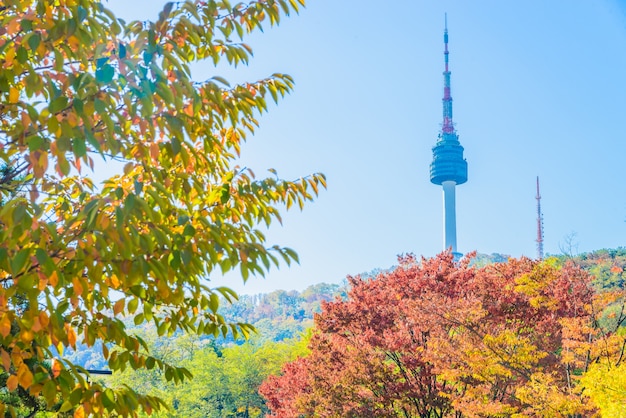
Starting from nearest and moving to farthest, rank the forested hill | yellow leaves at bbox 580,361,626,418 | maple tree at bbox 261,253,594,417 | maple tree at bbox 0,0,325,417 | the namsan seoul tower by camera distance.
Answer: maple tree at bbox 0,0,325,417
yellow leaves at bbox 580,361,626,418
maple tree at bbox 261,253,594,417
the namsan seoul tower
the forested hill

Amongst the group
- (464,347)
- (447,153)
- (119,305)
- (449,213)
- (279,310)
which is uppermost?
(447,153)

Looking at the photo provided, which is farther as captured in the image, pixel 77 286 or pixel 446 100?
pixel 446 100

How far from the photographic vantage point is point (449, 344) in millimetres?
14031

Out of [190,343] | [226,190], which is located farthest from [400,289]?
→ [190,343]

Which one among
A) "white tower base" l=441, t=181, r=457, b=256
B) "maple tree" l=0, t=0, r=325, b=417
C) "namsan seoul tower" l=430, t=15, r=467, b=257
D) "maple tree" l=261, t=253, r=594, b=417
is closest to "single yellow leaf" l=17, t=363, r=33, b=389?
"maple tree" l=0, t=0, r=325, b=417

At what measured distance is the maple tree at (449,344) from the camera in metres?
13.2

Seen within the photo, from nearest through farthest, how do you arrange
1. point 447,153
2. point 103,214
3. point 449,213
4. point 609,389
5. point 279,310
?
point 103,214, point 609,389, point 447,153, point 449,213, point 279,310

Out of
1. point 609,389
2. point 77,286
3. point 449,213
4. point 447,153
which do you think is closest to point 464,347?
point 609,389

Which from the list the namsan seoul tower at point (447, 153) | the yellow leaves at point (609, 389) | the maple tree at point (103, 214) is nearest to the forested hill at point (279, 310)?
the namsan seoul tower at point (447, 153)

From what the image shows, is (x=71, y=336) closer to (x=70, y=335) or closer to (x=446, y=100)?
(x=70, y=335)

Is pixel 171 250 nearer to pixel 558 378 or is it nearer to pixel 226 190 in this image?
pixel 226 190

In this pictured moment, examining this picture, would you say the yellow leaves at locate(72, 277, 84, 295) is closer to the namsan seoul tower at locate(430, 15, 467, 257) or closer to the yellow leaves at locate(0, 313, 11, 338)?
the yellow leaves at locate(0, 313, 11, 338)

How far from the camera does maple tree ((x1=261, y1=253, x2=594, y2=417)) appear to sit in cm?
1325

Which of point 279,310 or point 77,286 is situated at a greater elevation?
point 279,310
